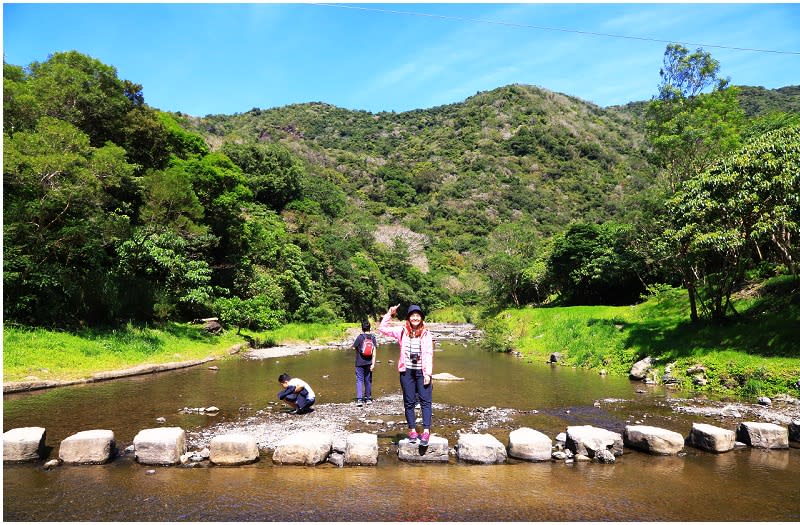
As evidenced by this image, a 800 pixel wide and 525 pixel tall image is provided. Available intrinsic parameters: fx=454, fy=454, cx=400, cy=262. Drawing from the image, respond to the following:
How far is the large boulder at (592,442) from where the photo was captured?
25.7ft

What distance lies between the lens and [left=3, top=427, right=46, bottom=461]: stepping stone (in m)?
7.22

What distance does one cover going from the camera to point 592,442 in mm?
7871

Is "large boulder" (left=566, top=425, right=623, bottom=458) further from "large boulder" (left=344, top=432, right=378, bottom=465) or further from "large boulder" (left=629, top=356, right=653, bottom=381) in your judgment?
"large boulder" (left=629, top=356, right=653, bottom=381)

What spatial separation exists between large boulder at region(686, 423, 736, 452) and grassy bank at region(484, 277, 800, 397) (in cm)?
637

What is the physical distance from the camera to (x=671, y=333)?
1892 cm

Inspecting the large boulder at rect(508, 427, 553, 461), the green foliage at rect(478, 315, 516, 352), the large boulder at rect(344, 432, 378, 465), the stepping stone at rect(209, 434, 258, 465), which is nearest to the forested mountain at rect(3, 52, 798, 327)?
the green foliage at rect(478, 315, 516, 352)

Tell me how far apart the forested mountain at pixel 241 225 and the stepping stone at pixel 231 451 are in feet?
45.0

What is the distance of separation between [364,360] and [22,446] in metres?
A: 7.03

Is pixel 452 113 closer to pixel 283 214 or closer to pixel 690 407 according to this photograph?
pixel 283 214

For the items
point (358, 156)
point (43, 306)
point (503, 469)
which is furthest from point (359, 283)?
point (358, 156)

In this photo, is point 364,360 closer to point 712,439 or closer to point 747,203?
point 712,439

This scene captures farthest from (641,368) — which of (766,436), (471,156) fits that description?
(471,156)

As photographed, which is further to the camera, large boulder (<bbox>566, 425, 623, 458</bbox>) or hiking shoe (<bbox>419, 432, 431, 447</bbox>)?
large boulder (<bbox>566, 425, 623, 458</bbox>)

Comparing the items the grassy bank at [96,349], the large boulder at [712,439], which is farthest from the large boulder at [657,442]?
the grassy bank at [96,349]
